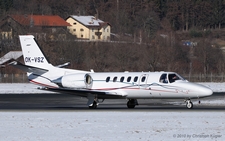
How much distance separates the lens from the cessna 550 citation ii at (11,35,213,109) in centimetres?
2912

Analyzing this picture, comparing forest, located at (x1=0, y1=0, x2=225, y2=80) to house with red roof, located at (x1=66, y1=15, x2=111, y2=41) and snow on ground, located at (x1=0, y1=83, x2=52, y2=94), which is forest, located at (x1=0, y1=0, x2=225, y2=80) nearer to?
house with red roof, located at (x1=66, y1=15, x2=111, y2=41)

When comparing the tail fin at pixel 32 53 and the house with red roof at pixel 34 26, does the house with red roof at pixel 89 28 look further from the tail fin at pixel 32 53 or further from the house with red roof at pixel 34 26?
the tail fin at pixel 32 53

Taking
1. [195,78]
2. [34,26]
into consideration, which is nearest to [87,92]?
[195,78]

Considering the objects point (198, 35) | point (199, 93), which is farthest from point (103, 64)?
point (199, 93)

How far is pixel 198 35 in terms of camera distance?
113562 mm

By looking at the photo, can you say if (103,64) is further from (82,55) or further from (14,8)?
(14,8)

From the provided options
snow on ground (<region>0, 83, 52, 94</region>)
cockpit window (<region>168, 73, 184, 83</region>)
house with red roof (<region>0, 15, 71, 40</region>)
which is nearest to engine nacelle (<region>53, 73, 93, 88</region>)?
cockpit window (<region>168, 73, 184, 83</region>)

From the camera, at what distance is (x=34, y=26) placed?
10294 cm

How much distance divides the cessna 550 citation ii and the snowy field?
9.55 ft

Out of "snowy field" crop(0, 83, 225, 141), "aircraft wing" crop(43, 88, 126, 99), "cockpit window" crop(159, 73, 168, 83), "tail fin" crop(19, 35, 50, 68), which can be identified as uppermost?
"tail fin" crop(19, 35, 50, 68)
